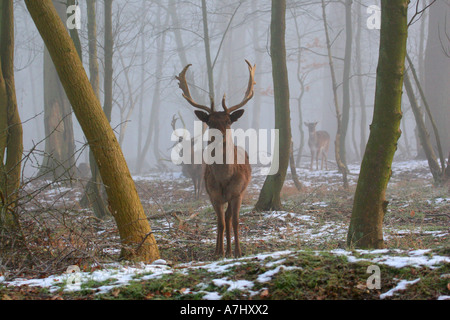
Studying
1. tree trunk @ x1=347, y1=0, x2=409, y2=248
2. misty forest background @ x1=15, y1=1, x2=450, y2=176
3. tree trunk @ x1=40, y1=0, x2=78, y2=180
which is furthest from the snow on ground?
tree trunk @ x1=40, y1=0, x2=78, y2=180

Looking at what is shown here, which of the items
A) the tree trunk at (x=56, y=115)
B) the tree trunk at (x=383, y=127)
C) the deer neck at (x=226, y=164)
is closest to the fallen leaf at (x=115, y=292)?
the tree trunk at (x=383, y=127)

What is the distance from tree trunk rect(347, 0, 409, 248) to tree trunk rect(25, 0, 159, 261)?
252cm

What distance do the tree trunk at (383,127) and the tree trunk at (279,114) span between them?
12.3ft

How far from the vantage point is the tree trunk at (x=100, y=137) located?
4996 mm

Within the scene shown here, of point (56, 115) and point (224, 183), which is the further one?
point (56, 115)

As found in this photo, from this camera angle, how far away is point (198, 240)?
648 cm

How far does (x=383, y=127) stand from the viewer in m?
5.10

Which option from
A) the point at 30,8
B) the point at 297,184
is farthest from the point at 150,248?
the point at 297,184

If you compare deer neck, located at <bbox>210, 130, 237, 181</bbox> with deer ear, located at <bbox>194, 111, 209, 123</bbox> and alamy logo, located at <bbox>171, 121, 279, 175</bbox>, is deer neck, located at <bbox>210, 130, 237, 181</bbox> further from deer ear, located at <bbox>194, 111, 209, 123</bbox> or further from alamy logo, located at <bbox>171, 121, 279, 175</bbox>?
deer ear, located at <bbox>194, 111, 209, 123</bbox>

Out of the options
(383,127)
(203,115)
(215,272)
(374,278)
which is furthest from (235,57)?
(374,278)

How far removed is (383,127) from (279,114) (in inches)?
166

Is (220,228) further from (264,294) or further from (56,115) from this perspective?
(56,115)

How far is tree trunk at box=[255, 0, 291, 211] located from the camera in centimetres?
905
